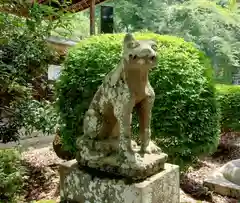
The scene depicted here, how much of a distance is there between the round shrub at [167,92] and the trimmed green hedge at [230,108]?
6.97ft

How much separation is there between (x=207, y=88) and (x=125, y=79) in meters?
2.34

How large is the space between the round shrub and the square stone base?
1.70m

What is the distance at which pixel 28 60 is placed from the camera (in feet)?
11.1

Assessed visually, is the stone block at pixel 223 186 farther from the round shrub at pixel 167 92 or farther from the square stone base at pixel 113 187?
the square stone base at pixel 113 187

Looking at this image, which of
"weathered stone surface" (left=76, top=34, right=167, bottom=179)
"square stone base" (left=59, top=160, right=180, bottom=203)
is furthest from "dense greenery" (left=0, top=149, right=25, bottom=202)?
"weathered stone surface" (left=76, top=34, right=167, bottom=179)

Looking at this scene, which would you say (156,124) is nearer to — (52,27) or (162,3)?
(52,27)

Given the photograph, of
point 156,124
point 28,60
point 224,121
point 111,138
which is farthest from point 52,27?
point 224,121

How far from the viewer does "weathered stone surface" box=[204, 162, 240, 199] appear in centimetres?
384

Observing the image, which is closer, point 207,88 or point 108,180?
point 108,180

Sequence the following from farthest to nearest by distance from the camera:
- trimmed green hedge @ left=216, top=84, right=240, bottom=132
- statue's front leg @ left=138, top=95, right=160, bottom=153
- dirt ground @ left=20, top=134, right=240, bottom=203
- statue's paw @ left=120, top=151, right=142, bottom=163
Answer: trimmed green hedge @ left=216, top=84, right=240, bottom=132 < dirt ground @ left=20, top=134, right=240, bottom=203 < statue's front leg @ left=138, top=95, right=160, bottom=153 < statue's paw @ left=120, top=151, right=142, bottom=163

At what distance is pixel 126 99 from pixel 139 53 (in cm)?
26

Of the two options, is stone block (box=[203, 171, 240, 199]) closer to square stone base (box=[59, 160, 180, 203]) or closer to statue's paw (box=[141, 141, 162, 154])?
square stone base (box=[59, 160, 180, 203])

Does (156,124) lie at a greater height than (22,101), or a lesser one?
lesser

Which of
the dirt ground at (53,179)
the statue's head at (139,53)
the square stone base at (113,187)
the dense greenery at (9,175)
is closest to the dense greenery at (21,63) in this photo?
the dense greenery at (9,175)
